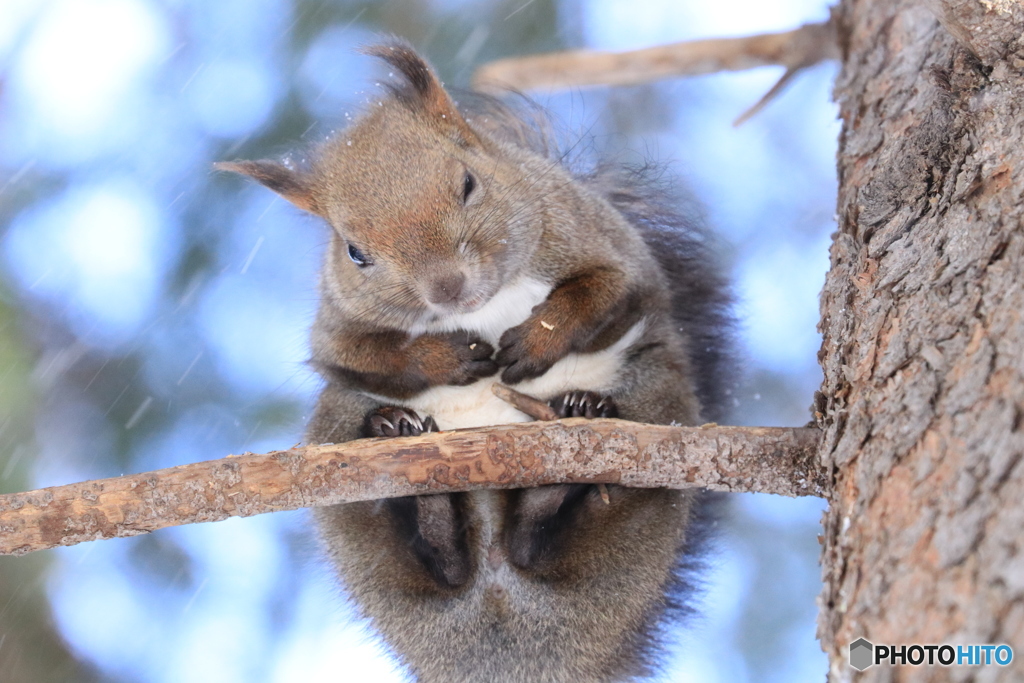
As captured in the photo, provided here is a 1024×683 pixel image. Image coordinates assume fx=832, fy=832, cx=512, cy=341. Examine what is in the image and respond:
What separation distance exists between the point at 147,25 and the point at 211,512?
320 cm

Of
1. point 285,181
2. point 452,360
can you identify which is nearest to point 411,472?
point 452,360

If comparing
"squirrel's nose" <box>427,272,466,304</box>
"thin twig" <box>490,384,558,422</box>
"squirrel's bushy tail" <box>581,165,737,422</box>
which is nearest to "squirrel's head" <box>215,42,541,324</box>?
"squirrel's nose" <box>427,272,466,304</box>

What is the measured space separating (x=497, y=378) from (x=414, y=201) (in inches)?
24.1

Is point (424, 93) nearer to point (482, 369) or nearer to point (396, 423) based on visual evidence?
point (482, 369)

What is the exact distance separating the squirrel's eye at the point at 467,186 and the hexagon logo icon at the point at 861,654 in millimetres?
1626

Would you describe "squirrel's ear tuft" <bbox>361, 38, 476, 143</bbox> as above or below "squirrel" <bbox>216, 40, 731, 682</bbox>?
above

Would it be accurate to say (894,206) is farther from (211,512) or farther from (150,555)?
(150,555)

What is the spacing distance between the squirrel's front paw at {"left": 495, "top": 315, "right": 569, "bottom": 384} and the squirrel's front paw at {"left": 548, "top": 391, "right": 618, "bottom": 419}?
0.11 m

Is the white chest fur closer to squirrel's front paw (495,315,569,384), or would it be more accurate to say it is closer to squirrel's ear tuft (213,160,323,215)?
squirrel's front paw (495,315,569,384)

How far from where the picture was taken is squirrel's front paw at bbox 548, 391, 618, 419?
8.19 ft

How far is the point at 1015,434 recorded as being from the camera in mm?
1356

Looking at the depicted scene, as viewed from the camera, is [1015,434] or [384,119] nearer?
[1015,434]

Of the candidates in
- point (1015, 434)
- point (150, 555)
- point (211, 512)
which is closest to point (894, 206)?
point (1015, 434)

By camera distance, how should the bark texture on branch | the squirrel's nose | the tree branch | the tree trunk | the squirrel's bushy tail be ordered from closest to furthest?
1. the tree trunk
2. the bark texture on branch
3. the squirrel's nose
4. the squirrel's bushy tail
5. the tree branch
